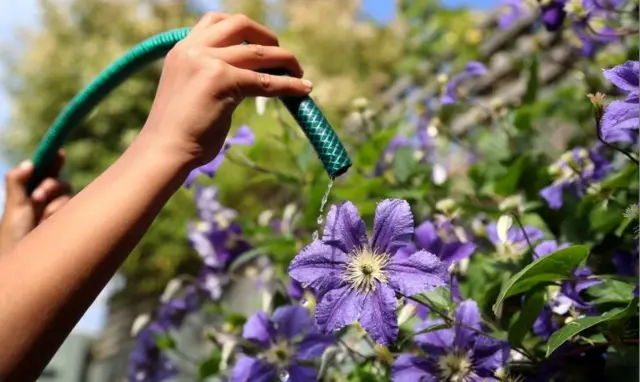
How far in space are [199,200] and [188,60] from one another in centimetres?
75

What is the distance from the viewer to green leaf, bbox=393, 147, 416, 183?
4.04 ft

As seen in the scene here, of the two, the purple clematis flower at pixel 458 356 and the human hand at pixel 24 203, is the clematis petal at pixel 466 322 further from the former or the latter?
the human hand at pixel 24 203

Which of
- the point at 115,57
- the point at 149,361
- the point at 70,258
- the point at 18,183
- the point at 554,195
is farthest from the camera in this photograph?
the point at 115,57

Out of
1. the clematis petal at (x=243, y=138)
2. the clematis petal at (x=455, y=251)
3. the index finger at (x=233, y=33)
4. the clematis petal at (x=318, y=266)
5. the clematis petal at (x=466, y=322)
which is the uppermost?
the index finger at (x=233, y=33)

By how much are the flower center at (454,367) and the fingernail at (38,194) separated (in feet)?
2.42

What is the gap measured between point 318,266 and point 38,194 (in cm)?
70

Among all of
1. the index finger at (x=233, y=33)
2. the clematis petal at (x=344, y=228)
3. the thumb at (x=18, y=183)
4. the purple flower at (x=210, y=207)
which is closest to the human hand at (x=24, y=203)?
the thumb at (x=18, y=183)

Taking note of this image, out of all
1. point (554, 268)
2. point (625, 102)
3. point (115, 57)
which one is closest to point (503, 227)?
point (554, 268)

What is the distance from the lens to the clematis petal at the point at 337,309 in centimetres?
62

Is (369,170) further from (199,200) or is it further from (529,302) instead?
(529,302)

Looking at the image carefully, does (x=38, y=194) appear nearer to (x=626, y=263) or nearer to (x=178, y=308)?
(x=178, y=308)

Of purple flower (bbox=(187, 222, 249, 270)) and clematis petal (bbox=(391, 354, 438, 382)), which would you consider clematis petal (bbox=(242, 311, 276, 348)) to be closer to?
clematis petal (bbox=(391, 354, 438, 382))

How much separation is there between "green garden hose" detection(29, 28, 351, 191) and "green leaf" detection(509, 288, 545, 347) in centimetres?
27

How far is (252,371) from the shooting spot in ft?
2.97
